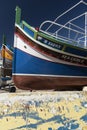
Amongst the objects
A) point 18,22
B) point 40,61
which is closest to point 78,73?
point 40,61

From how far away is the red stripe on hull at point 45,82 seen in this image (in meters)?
8.08

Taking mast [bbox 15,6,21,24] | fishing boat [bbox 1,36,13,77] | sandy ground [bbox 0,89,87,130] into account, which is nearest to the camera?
sandy ground [bbox 0,89,87,130]

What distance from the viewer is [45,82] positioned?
822 cm

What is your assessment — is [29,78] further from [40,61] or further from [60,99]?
[60,99]

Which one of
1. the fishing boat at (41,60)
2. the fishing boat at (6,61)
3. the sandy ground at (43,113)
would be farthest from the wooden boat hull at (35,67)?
the sandy ground at (43,113)

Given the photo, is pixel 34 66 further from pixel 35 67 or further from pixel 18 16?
pixel 18 16

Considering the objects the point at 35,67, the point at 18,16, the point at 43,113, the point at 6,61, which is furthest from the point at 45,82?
the point at 6,61

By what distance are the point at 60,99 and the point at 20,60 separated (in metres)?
5.27

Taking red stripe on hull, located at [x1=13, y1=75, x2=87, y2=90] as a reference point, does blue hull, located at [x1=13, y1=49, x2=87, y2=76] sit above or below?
above

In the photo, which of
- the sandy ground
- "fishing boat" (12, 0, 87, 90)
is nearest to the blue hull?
"fishing boat" (12, 0, 87, 90)

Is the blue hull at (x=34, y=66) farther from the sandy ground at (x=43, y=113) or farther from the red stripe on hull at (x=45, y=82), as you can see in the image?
the sandy ground at (x=43, y=113)

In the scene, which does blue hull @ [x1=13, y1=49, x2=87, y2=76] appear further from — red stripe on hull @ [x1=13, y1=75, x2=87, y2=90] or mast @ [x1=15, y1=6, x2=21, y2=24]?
mast @ [x1=15, y1=6, x2=21, y2=24]

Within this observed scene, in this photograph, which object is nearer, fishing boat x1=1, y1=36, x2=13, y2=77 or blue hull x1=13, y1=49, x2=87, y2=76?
blue hull x1=13, y1=49, x2=87, y2=76

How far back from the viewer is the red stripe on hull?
26.5 feet
